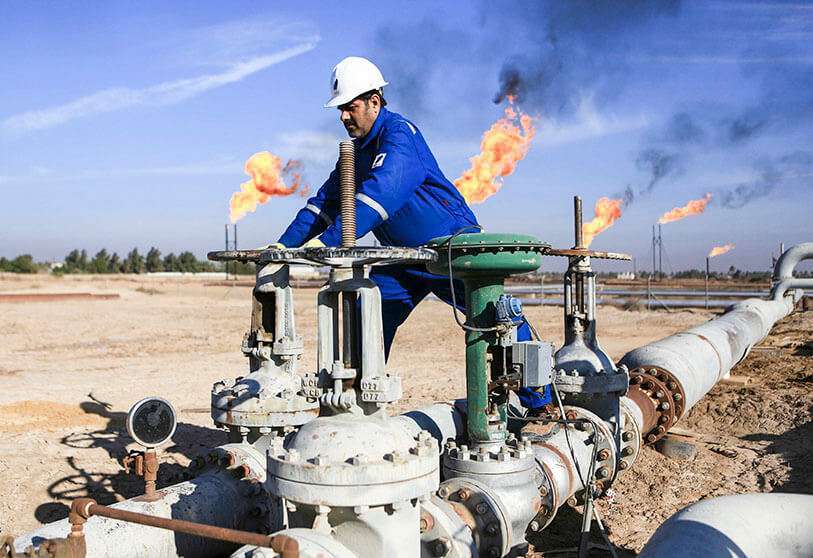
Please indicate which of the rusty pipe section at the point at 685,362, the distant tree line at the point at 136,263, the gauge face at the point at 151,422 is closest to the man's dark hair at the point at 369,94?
the gauge face at the point at 151,422

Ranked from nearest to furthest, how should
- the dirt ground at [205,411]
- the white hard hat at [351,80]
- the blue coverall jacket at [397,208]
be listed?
the blue coverall jacket at [397,208]
the white hard hat at [351,80]
the dirt ground at [205,411]

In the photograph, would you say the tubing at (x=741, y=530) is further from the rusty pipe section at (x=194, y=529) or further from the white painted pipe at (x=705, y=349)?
the white painted pipe at (x=705, y=349)

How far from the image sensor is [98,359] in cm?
1076

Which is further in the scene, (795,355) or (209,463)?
(795,355)

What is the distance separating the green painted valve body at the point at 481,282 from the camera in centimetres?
308

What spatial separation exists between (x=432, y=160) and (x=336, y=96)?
0.66 metres

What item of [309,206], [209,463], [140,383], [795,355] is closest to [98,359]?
[140,383]

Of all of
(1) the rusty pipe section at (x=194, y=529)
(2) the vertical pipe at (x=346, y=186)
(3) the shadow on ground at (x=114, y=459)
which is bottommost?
(3) the shadow on ground at (x=114, y=459)

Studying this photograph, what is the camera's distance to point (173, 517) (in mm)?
2738

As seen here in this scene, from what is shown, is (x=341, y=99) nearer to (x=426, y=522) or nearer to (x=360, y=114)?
(x=360, y=114)

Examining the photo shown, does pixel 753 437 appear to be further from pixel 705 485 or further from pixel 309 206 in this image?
pixel 309 206

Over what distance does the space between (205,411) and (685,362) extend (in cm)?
397

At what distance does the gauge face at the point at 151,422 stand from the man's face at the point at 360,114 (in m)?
1.66

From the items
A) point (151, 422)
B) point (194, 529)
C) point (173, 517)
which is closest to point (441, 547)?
point (194, 529)
